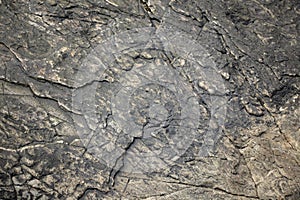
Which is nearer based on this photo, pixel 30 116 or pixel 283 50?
pixel 30 116

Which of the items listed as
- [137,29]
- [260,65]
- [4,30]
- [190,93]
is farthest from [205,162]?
[4,30]

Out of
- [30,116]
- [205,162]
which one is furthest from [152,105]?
[30,116]

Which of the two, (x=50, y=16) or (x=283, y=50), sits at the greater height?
(x=283, y=50)

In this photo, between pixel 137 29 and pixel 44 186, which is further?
pixel 137 29

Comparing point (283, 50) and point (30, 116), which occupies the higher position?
point (283, 50)

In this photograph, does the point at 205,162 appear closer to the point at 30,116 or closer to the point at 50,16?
the point at 30,116

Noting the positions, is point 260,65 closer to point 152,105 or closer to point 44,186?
point 152,105

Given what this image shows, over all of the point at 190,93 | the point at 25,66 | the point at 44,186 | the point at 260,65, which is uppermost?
the point at 260,65
